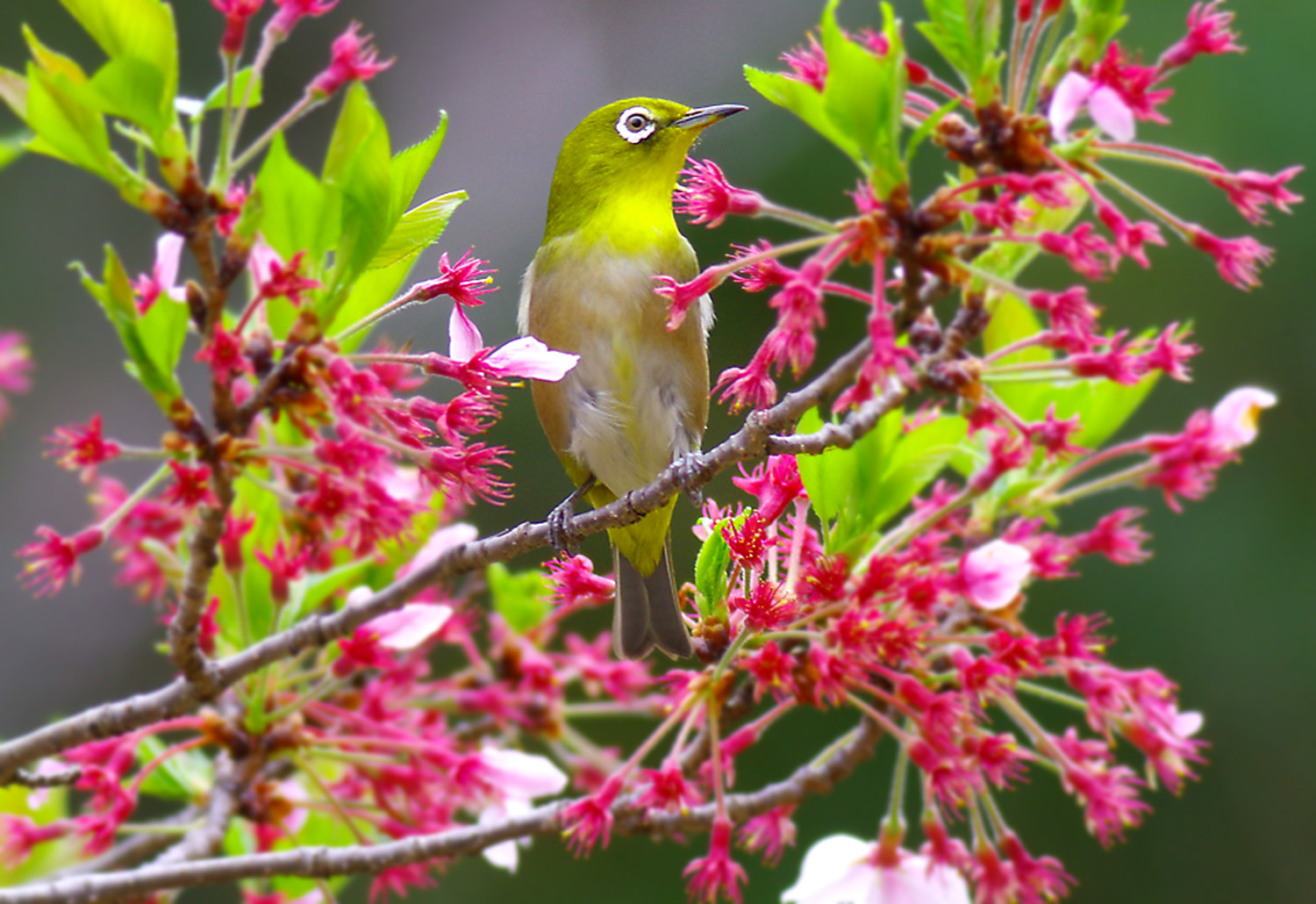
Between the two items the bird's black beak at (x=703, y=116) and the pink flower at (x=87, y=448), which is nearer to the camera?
the pink flower at (x=87, y=448)

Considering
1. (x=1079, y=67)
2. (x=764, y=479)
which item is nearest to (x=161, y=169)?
(x=764, y=479)

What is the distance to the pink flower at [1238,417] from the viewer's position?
217cm

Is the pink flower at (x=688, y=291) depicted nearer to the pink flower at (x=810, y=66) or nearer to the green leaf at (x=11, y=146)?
the pink flower at (x=810, y=66)

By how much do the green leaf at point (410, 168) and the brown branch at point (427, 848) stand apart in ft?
3.60

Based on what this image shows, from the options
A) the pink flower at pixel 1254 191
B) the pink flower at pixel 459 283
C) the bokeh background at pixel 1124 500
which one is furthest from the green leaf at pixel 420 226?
the bokeh background at pixel 1124 500

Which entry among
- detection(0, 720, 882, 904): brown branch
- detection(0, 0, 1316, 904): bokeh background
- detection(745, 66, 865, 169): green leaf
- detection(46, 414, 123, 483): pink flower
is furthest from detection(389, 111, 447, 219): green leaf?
detection(0, 0, 1316, 904): bokeh background

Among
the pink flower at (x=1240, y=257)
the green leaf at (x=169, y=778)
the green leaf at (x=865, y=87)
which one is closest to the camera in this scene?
the green leaf at (x=865, y=87)

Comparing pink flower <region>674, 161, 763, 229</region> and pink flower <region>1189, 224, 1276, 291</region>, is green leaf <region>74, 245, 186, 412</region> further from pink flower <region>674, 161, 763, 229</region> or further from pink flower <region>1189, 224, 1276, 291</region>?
pink flower <region>1189, 224, 1276, 291</region>

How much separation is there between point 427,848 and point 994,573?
3.54 feet

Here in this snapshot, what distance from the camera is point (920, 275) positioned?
150cm

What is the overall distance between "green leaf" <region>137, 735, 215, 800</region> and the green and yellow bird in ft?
3.27

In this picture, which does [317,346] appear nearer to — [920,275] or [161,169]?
[161,169]

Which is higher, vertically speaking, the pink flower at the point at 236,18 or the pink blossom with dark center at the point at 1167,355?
the pink flower at the point at 236,18

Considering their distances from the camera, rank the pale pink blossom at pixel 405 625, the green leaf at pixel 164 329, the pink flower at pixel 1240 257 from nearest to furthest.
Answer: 1. the pink flower at pixel 1240 257
2. the green leaf at pixel 164 329
3. the pale pink blossom at pixel 405 625
